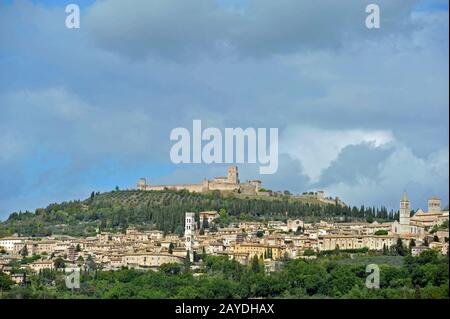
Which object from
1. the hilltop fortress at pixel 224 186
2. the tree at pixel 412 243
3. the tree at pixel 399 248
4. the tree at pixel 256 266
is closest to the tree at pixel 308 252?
the tree at pixel 399 248

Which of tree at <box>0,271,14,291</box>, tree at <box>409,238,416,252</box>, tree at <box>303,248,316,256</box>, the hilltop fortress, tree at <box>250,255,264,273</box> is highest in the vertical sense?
the hilltop fortress

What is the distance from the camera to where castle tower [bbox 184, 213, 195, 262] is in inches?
1302

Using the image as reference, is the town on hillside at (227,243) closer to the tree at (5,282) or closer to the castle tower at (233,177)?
the tree at (5,282)

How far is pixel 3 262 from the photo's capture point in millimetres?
33156

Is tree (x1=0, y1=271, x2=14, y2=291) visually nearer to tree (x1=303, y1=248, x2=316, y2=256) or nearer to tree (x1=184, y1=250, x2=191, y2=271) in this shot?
tree (x1=184, y1=250, x2=191, y2=271)

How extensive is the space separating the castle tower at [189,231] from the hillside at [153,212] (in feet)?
0.98

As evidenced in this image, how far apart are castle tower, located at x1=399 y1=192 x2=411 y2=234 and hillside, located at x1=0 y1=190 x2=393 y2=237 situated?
7.55 ft

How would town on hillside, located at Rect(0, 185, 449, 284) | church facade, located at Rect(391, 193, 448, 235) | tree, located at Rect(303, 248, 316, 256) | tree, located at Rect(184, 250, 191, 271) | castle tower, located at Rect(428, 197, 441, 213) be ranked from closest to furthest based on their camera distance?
1. tree, located at Rect(184, 250, 191, 271)
2. town on hillside, located at Rect(0, 185, 449, 284)
3. tree, located at Rect(303, 248, 316, 256)
4. church facade, located at Rect(391, 193, 448, 235)
5. castle tower, located at Rect(428, 197, 441, 213)

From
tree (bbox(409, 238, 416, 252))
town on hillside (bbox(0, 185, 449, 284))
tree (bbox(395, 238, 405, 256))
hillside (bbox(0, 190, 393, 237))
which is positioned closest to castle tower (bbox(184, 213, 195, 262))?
town on hillside (bbox(0, 185, 449, 284))

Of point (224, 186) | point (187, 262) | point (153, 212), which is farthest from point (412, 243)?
point (224, 186)
